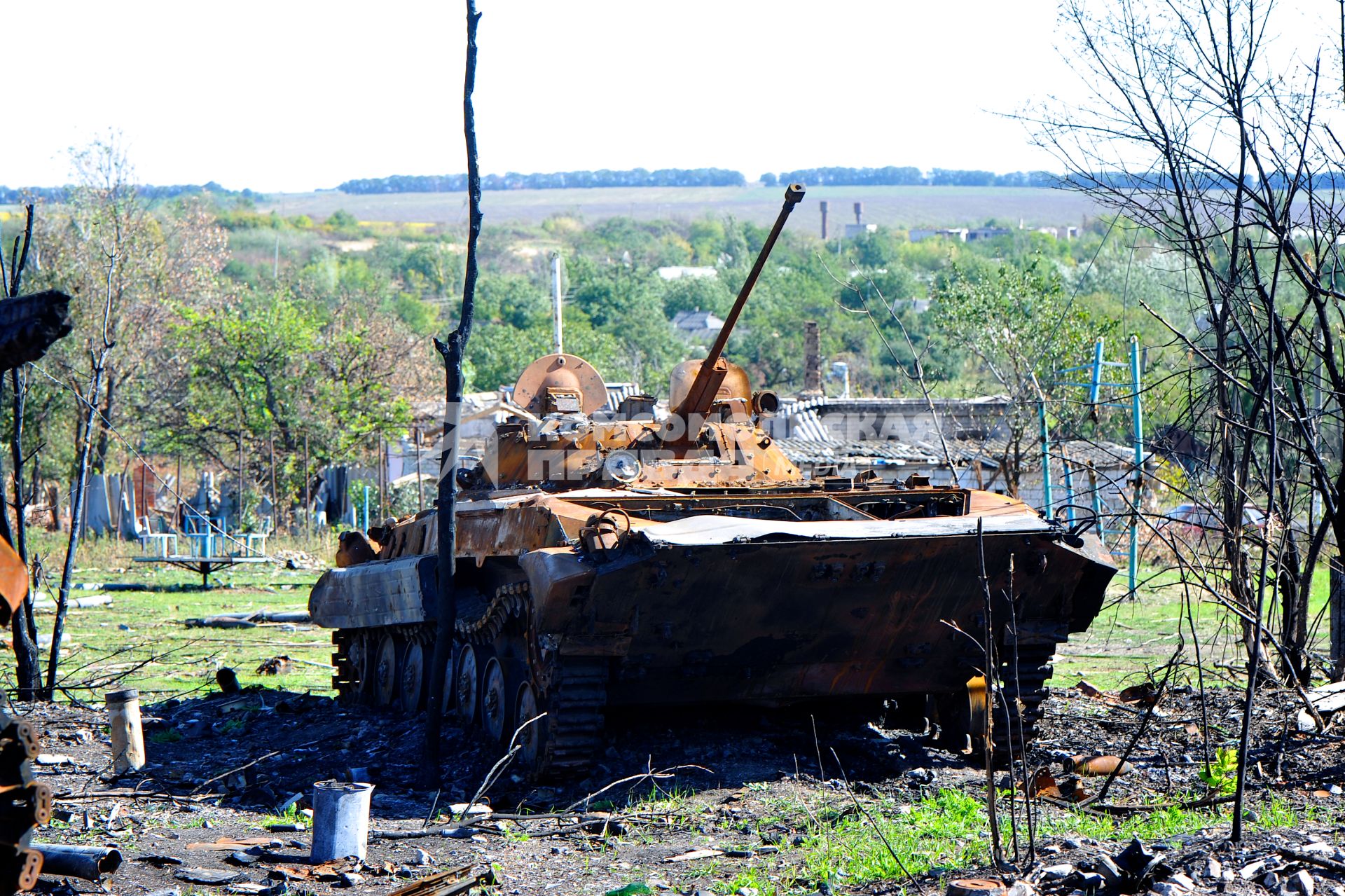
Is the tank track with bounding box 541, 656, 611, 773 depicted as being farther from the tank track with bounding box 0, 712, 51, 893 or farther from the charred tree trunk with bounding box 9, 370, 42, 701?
the charred tree trunk with bounding box 9, 370, 42, 701

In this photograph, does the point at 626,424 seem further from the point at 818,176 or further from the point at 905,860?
the point at 818,176

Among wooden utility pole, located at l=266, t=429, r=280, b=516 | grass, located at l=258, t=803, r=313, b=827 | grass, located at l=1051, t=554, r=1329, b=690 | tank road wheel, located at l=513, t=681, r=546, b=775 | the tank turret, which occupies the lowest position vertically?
wooden utility pole, located at l=266, t=429, r=280, b=516

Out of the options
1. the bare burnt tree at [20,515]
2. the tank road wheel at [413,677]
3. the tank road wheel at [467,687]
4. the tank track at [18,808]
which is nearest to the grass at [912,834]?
the tank track at [18,808]

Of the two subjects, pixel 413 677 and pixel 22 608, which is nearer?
pixel 22 608

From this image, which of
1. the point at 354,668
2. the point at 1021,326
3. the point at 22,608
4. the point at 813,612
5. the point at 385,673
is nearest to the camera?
the point at 813,612

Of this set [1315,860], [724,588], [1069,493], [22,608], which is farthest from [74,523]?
[1069,493]

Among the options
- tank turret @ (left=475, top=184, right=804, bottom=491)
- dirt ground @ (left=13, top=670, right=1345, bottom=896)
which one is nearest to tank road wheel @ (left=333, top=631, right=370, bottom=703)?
dirt ground @ (left=13, top=670, right=1345, bottom=896)

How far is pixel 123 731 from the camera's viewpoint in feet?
28.2

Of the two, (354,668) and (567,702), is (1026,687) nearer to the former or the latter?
(567,702)

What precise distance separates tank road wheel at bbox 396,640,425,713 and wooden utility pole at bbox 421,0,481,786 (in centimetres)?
222

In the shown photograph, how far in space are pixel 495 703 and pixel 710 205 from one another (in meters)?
140

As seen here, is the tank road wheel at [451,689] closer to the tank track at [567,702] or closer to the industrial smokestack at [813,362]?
the tank track at [567,702]

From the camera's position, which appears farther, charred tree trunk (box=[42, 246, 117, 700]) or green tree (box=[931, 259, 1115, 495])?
green tree (box=[931, 259, 1115, 495])

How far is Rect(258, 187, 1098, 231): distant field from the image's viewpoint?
126812 millimetres
